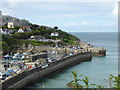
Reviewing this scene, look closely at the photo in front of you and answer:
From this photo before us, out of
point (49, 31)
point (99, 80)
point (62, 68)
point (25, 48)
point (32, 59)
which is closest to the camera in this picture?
point (99, 80)

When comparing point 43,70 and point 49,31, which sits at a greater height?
point 49,31

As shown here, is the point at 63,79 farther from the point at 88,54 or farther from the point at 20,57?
the point at 88,54

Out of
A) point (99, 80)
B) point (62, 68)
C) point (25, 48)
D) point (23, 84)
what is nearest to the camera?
point (23, 84)

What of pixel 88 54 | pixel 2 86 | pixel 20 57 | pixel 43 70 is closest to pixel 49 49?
pixel 88 54

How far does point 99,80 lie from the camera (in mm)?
26391

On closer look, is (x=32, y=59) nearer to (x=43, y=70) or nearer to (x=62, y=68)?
(x=62, y=68)

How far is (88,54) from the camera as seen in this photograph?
45.3 metres

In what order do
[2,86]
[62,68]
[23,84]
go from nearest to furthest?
[2,86], [23,84], [62,68]

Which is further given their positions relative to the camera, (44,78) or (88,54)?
(88,54)

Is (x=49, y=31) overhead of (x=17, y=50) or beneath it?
overhead

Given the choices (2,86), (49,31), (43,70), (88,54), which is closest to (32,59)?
(43,70)

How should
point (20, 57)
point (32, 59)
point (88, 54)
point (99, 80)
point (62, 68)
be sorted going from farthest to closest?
1. point (88, 54)
2. point (20, 57)
3. point (32, 59)
4. point (62, 68)
5. point (99, 80)

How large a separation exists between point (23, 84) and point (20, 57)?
57.0 ft

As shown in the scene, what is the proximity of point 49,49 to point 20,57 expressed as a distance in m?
11.5
